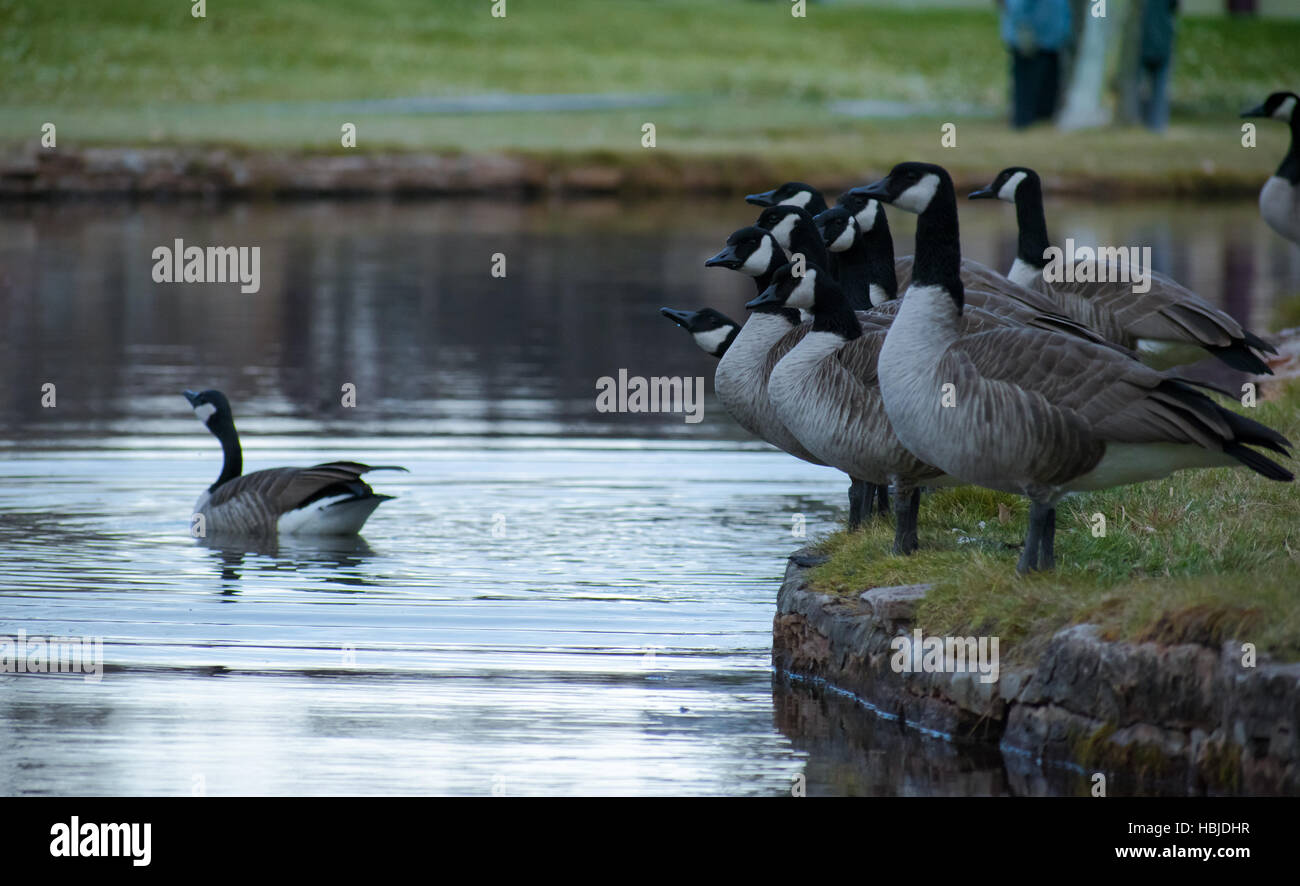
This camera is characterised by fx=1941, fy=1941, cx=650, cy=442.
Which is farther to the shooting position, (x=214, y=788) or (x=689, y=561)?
(x=689, y=561)

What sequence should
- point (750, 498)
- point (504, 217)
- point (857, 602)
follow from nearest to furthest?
point (857, 602)
point (750, 498)
point (504, 217)

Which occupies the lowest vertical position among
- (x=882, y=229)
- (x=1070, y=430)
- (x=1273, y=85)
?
(x=1070, y=430)

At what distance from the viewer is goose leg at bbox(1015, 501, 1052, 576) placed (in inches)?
324

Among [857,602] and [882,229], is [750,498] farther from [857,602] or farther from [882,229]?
[857,602]

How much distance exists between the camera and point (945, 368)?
315 inches

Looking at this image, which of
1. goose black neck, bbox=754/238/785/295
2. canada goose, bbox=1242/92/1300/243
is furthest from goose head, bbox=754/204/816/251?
canada goose, bbox=1242/92/1300/243

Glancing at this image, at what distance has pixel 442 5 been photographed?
6338 cm

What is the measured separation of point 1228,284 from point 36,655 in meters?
20.6

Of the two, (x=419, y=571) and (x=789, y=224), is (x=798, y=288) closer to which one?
(x=789, y=224)

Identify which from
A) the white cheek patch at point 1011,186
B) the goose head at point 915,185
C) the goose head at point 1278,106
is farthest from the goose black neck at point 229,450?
the goose head at point 1278,106

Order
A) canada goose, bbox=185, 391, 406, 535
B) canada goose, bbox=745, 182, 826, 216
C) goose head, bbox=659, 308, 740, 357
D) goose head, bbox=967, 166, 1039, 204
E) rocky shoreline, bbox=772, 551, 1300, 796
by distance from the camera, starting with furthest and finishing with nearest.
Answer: canada goose, bbox=185, 391, 406, 535, goose head, bbox=967, 166, 1039, 204, canada goose, bbox=745, 182, 826, 216, goose head, bbox=659, 308, 740, 357, rocky shoreline, bbox=772, 551, 1300, 796

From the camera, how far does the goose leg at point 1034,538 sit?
8.23m

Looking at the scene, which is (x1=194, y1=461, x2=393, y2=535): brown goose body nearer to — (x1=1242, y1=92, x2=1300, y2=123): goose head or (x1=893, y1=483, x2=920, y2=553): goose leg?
(x1=893, y1=483, x2=920, y2=553): goose leg
